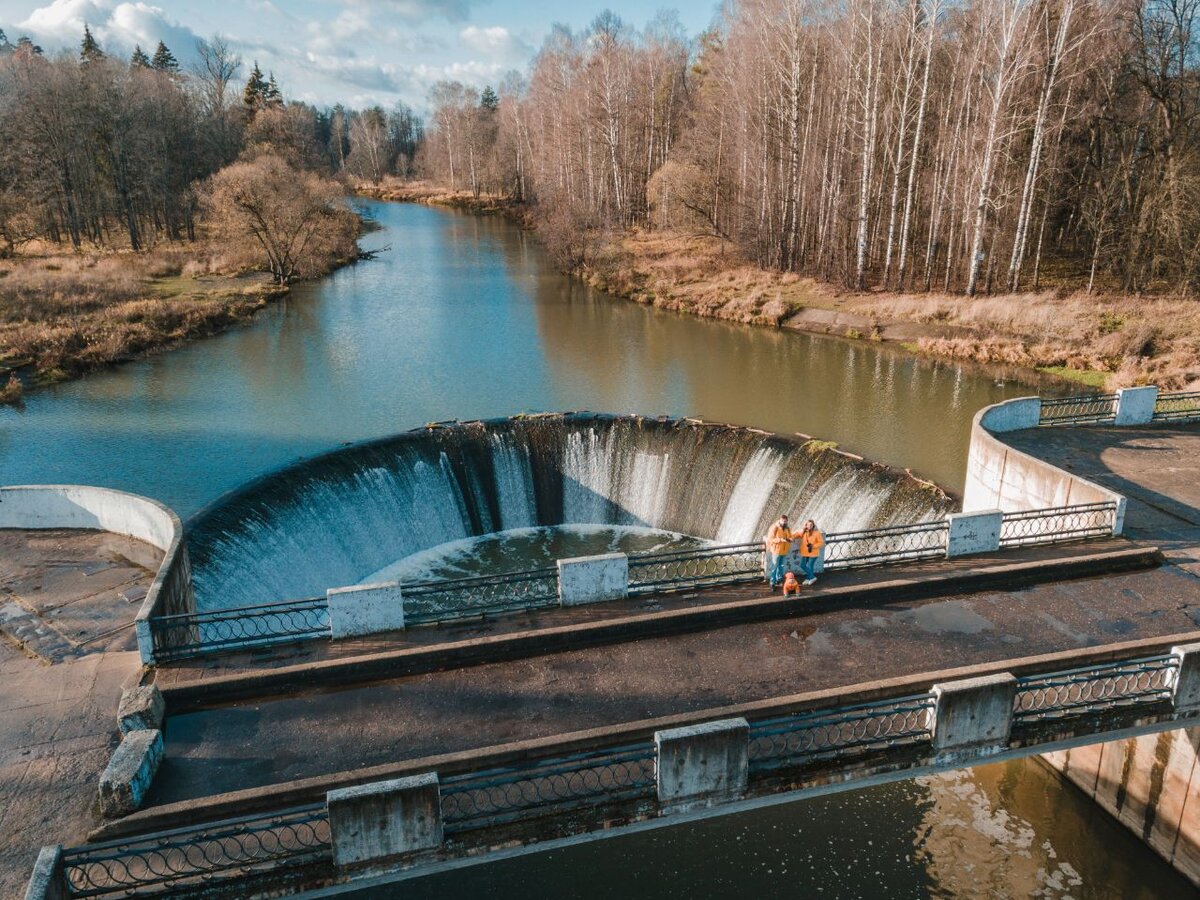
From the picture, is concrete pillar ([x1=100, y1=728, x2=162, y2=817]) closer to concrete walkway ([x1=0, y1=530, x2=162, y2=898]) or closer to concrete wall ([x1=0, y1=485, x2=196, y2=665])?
concrete walkway ([x1=0, y1=530, x2=162, y2=898])

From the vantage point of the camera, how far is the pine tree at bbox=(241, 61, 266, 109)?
93.2 metres

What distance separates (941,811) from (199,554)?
47.1 ft

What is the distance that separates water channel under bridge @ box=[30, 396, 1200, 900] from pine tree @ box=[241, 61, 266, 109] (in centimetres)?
9541

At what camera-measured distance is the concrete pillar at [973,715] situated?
889cm

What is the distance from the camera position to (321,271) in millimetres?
52781

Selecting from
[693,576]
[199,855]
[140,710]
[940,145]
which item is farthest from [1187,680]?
[940,145]

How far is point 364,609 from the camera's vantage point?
38.0ft

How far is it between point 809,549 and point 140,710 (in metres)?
9.05

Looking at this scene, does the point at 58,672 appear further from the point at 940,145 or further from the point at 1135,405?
the point at 940,145

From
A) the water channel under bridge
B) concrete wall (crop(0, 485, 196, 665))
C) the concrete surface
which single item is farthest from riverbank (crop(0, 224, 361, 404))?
the water channel under bridge

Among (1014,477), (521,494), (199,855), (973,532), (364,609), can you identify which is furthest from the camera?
(521,494)

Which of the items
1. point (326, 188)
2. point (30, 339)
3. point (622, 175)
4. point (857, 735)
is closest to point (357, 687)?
point (857, 735)

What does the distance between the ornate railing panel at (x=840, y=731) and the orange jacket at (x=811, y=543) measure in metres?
3.26

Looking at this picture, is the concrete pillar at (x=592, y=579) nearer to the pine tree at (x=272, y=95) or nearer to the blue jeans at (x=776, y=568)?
the blue jeans at (x=776, y=568)
